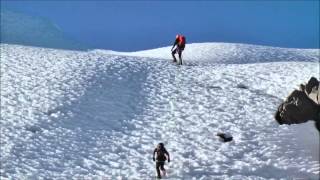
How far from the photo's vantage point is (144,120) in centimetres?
2972

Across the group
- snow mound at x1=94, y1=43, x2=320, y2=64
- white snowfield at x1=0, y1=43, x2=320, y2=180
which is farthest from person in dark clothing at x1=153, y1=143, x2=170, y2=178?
snow mound at x1=94, y1=43, x2=320, y2=64

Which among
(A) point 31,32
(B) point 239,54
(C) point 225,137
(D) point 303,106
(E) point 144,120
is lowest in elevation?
(C) point 225,137

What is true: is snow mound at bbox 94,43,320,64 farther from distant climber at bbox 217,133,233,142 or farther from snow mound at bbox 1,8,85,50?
snow mound at bbox 1,8,85,50

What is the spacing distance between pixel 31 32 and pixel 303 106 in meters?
91.7

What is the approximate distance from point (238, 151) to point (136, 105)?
27.4 feet

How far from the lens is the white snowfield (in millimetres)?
24031

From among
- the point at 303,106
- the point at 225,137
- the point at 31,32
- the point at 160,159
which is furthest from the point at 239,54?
the point at 31,32

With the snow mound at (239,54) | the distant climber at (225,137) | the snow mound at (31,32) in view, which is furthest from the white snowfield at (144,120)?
the snow mound at (31,32)

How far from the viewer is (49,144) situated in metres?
26.2

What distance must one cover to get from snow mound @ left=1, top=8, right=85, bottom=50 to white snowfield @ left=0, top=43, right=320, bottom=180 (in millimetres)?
59953

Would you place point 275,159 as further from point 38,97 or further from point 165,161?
point 38,97

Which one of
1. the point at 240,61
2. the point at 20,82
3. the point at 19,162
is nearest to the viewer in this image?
the point at 19,162

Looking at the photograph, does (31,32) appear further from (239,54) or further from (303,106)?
(303,106)

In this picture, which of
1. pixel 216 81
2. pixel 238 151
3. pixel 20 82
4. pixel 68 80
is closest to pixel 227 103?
pixel 216 81
